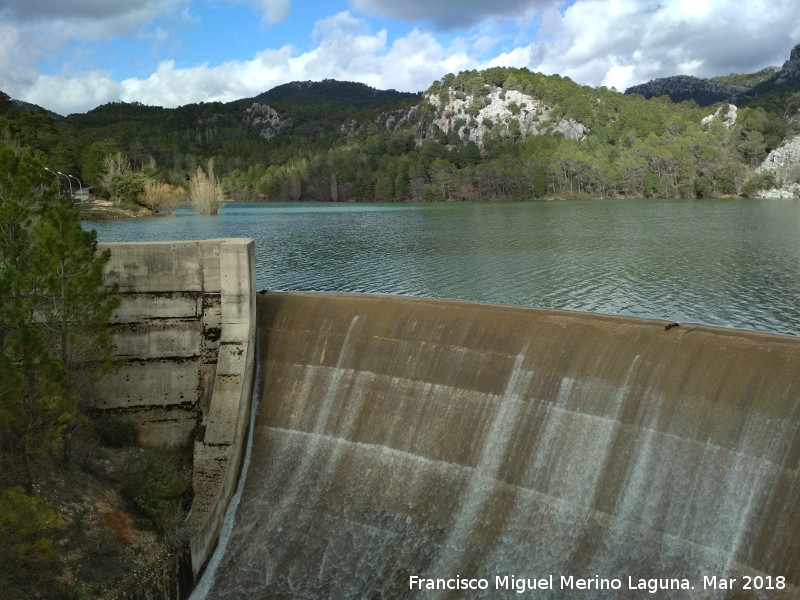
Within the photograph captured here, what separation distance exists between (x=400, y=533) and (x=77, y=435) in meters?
6.92

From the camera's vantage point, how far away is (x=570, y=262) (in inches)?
1217

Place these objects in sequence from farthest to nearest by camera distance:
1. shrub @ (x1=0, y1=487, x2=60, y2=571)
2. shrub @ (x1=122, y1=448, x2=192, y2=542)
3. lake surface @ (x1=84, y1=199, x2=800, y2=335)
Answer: lake surface @ (x1=84, y1=199, x2=800, y2=335), shrub @ (x1=122, y1=448, x2=192, y2=542), shrub @ (x1=0, y1=487, x2=60, y2=571)

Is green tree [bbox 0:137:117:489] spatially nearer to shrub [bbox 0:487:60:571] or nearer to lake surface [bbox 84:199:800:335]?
shrub [bbox 0:487:60:571]

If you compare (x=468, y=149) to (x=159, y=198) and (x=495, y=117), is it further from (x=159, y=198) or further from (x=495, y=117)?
(x=159, y=198)

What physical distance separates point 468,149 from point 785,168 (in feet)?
183

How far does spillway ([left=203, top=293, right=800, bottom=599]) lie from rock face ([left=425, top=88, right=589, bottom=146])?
13850cm

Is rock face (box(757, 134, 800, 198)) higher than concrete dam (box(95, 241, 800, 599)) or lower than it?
higher

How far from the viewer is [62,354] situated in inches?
504

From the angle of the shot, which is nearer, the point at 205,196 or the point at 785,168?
the point at 205,196

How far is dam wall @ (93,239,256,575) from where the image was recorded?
15016mm

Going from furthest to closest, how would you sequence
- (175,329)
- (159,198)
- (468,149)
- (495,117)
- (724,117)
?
(495,117) → (468,149) → (724,117) → (159,198) → (175,329)

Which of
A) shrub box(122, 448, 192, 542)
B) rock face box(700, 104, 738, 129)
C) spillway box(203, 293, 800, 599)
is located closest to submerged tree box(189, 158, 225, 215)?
spillway box(203, 293, 800, 599)

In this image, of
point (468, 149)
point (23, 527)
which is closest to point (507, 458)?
point (23, 527)

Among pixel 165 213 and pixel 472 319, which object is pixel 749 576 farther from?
pixel 165 213
